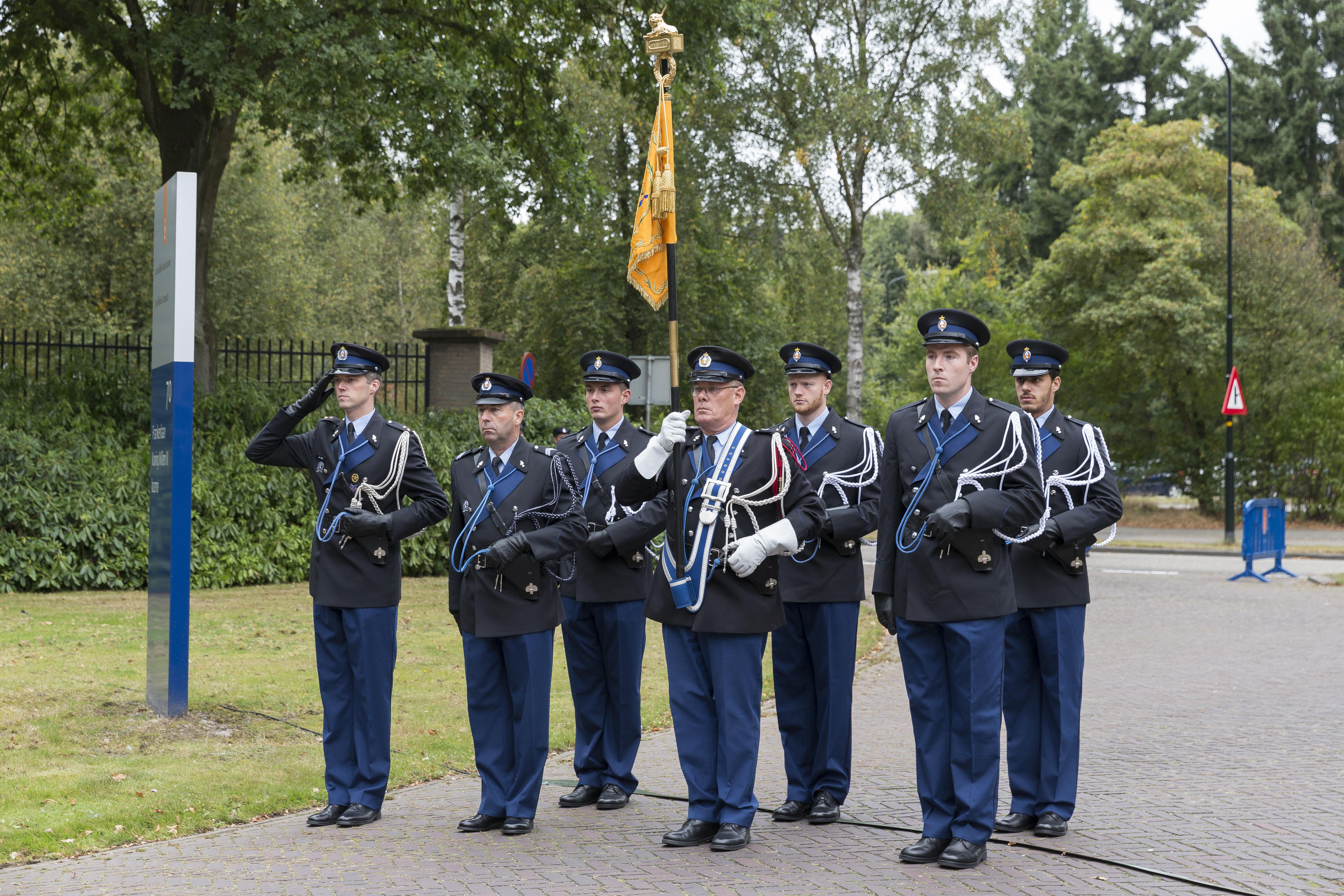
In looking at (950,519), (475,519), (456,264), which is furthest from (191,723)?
(456,264)

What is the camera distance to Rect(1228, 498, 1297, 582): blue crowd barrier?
60.0 ft

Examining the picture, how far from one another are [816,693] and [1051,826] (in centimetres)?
121

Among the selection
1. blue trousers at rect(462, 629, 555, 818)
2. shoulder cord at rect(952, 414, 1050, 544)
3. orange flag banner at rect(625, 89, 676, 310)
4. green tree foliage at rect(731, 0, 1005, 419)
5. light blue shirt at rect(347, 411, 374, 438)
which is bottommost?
blue trousers at rect(462, 629, 555, 818)

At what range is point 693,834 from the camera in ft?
17.8

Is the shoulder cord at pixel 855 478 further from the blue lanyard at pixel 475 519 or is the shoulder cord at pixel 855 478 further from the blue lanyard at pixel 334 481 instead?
the blue lanyard at pixel 334 481

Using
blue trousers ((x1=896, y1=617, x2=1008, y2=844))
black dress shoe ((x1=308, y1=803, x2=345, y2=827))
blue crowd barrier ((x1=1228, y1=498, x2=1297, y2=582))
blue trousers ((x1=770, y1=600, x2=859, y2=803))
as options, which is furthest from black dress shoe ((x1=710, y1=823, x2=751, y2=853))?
blue crowd barrier ((x1=1228, y1=498, x2=1297, y2=582))

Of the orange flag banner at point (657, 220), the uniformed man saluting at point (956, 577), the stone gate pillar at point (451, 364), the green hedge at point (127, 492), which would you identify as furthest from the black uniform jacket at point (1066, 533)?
Result: the stone gate pillar at point (451, 364)

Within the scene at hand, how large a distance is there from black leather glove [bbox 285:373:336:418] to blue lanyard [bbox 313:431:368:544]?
209 millimetres

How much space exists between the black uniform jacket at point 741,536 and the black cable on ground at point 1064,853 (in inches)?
35.4

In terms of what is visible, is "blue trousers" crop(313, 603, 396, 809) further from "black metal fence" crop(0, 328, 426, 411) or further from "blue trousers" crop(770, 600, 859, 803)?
"black metal fence" crop(0, 328, 426, 411)

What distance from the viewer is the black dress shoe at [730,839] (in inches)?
210

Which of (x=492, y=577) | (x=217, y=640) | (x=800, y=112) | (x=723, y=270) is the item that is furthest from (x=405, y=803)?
(x=723, y=270)

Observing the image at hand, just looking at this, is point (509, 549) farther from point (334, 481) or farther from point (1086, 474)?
point (1086, 474)

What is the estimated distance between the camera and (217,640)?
1088 cm
